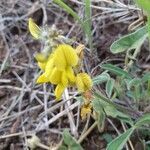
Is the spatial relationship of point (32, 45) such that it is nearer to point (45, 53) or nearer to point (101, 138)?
point (101, 138)

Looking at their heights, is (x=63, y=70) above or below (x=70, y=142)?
above

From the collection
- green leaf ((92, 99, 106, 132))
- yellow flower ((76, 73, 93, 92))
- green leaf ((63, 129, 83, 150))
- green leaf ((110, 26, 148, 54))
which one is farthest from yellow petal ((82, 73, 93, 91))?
green leaf ((63, 129, 83, 150))

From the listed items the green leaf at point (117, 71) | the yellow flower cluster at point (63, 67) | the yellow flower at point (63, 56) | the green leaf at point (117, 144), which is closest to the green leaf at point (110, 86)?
the green leaf at point (117, 71)

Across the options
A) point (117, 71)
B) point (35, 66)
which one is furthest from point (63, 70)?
point (35, 66)

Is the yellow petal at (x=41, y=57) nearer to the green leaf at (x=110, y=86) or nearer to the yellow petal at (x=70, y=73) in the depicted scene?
the yellow petal at (x=70, y=73)

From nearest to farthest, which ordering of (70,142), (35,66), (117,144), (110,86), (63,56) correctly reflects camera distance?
1. (63,56)
2. (117,144)
3. (110,86)
4. (70,142)
5. (35,66)

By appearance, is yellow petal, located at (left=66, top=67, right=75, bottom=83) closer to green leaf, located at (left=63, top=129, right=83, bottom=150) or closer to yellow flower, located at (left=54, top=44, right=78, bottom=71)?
yellow flower, located at (left=54, top=44, right=78, bottom=71)

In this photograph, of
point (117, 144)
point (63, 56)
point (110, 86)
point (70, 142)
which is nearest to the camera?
point (63, 56)

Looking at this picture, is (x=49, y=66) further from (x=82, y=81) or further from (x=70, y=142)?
(x=70, y=142)
